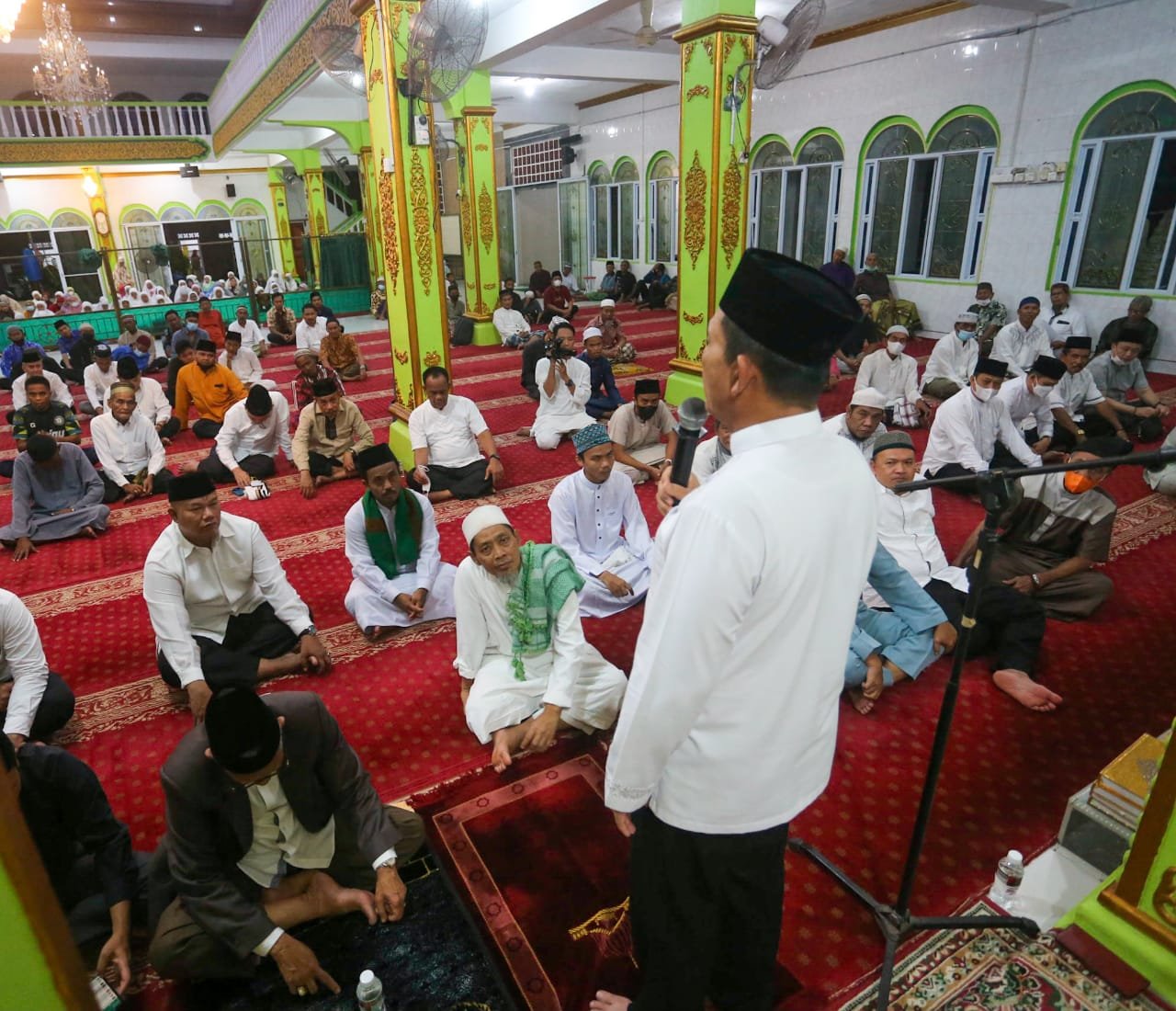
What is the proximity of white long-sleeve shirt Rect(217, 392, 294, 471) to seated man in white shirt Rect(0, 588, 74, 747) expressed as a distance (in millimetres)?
2608

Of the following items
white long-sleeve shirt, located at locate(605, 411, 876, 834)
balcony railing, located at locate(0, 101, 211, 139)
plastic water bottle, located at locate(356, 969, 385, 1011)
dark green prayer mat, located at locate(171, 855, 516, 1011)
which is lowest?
dark green prayer mat, located at locate(171, 855, 516, 1011)

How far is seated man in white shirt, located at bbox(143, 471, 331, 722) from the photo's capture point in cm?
251

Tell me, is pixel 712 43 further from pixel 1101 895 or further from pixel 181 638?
pixel 1101 895

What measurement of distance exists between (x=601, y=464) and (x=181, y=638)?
65.0 inches

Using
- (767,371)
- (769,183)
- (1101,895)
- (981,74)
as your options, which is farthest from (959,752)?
(769,183)

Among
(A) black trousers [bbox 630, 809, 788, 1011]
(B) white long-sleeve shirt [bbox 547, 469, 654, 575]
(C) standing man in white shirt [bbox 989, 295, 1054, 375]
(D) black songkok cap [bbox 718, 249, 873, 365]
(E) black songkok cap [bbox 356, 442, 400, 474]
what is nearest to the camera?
(D) black songkok cap [bbox 718, 249, 873, 365]

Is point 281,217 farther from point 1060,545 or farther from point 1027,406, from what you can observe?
point 1060,545

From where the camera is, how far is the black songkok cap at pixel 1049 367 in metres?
4.48

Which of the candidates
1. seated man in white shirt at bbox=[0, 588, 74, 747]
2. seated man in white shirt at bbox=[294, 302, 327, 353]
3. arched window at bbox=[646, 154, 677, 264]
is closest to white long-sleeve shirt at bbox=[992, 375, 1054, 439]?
seated man in white shirt at bbox=[0, 588, 74, 747]

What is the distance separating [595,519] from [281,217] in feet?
55.7

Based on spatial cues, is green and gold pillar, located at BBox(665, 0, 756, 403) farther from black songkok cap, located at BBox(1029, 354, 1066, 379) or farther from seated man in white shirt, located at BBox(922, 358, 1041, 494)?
black songkok cap, located at BBox(1029, 354, 1066, 379)

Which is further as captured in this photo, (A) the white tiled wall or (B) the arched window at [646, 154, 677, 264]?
(B) the arched window at [646, 154, 677, 264]

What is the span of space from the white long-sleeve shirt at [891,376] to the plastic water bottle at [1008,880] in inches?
173

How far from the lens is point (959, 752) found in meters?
2.37
